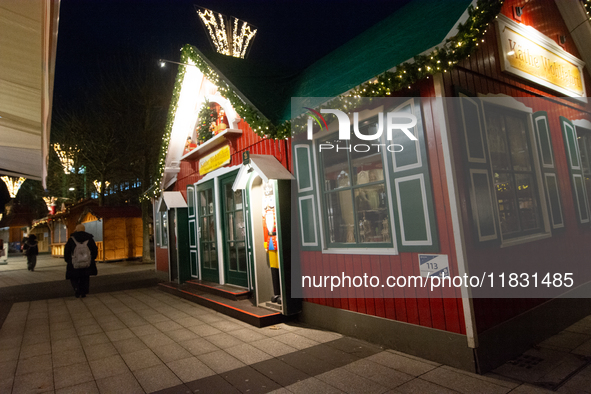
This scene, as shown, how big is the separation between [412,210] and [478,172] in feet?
2.61

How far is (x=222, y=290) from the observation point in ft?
21.9

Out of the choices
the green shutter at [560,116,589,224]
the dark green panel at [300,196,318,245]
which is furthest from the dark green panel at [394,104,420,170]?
the green shutter at [560,116,589,224]

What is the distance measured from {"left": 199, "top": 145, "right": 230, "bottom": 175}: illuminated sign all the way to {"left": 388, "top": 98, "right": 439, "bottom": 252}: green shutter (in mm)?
4224

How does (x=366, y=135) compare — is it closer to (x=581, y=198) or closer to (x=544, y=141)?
(x=544, y=141)

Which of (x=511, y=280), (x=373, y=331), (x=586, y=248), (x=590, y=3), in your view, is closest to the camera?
(x=511, y=280)

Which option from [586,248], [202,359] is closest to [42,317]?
[202,359]

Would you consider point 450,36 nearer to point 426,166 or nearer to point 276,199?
point 426,166

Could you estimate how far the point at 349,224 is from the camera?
4.73 meters

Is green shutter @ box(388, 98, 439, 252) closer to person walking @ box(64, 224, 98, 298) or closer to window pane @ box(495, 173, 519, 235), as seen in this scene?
window pane @ box(495, 173, 519, 235)

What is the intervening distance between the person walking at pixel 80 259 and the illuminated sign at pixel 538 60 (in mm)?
8745

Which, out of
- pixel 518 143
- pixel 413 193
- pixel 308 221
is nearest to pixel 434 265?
pixel 413 193

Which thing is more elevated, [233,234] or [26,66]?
[26,66]

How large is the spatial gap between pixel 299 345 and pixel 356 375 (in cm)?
109

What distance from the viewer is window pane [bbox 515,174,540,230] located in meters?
4.35
